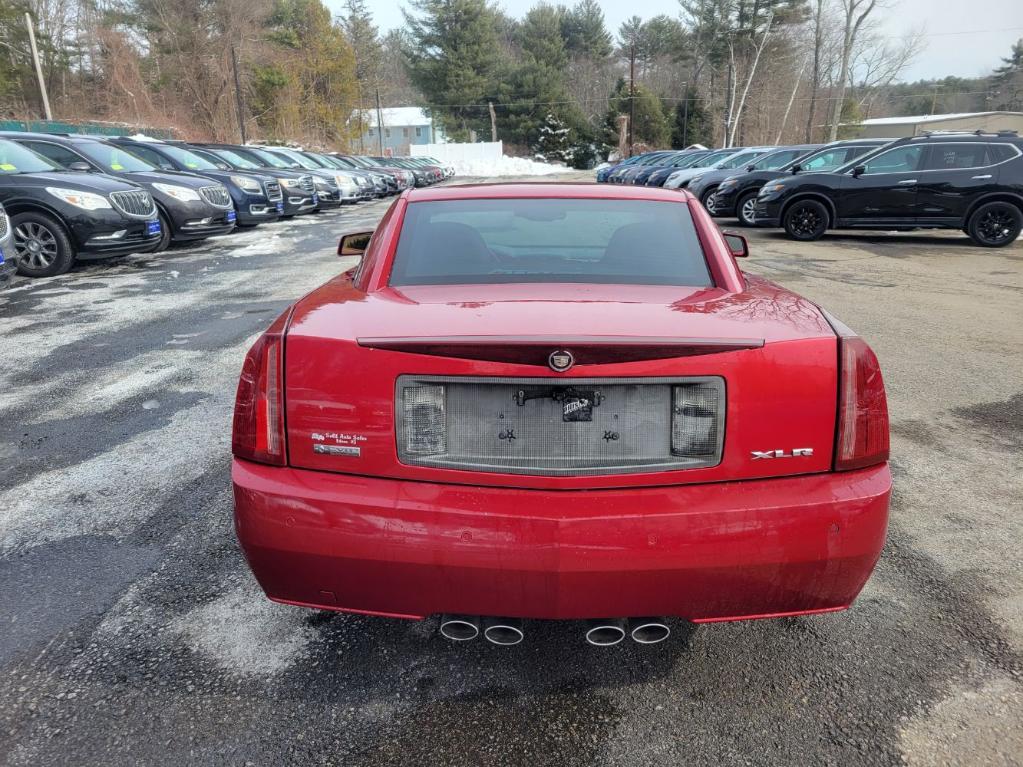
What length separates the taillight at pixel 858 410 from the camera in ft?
6.48

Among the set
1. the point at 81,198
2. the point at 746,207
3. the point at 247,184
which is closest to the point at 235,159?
the point at 247,184

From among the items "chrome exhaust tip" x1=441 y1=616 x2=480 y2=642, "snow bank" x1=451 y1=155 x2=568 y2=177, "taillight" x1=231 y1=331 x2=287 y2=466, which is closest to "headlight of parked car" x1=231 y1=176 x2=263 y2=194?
"taillight" x1=231 y1=331 x2=287 y2=466

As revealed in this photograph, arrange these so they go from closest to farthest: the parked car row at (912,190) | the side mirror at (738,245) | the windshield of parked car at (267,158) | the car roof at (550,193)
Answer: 1. the car roof at (550,193)
2. the side mirror at (738,245)
3. the parked car row at (912,190)
4. the windshield of parked car at (267,158)

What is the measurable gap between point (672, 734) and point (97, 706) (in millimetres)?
1655

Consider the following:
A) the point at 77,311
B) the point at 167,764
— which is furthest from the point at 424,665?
the point at 77,311

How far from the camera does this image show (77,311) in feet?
24.4

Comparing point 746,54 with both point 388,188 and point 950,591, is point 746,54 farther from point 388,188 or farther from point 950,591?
point 950,591

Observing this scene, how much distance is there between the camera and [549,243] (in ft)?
10.0

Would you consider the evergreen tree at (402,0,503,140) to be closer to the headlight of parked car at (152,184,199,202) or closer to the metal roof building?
the metal roof building

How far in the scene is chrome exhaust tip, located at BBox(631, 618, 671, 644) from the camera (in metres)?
2.00

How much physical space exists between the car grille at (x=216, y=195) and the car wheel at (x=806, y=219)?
10.00 m

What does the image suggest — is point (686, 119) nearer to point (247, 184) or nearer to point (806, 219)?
point (806, 219)

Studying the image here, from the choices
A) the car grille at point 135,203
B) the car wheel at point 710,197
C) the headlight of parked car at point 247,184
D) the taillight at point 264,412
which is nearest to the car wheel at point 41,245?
the car grille at point 135,203

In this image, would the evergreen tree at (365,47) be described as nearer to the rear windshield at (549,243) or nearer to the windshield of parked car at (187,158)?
the windshield of parked car at (187,158)
